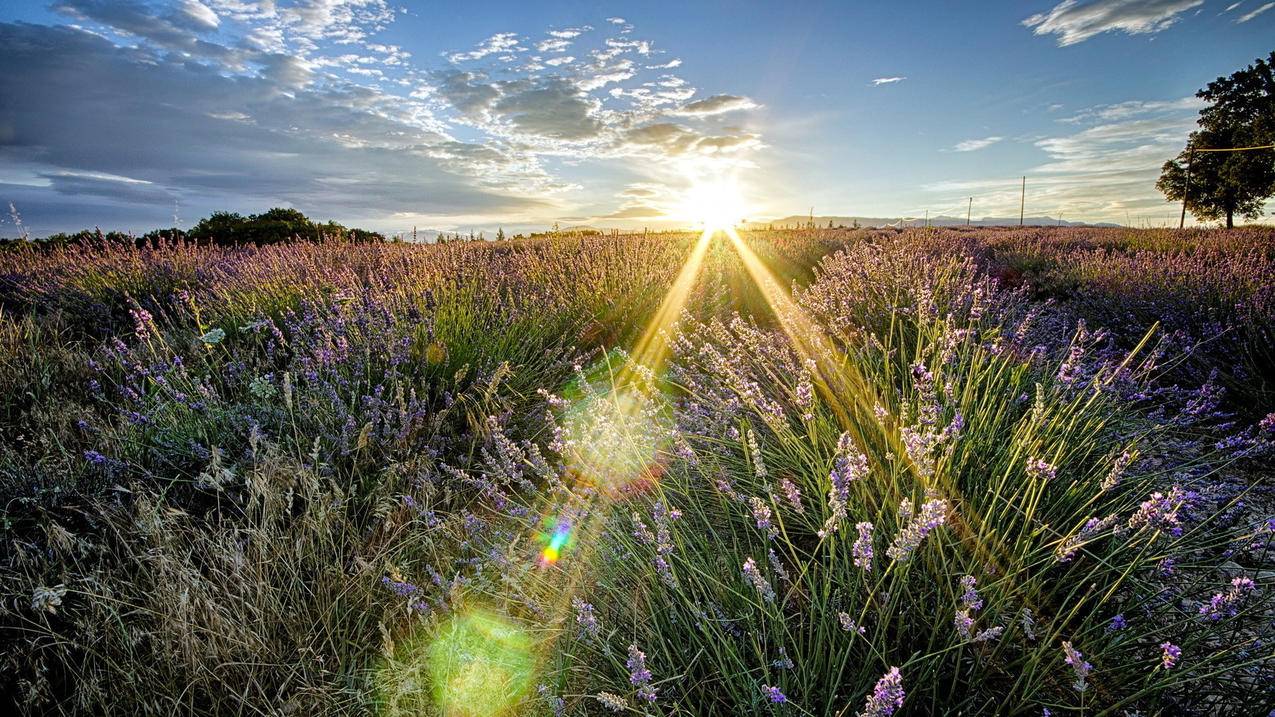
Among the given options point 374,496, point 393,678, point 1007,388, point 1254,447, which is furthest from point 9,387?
point 1254,447

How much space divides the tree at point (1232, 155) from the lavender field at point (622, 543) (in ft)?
127

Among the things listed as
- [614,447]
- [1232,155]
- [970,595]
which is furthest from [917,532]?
[1232,155]

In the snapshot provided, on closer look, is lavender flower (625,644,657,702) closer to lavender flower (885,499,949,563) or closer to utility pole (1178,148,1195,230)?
lavender flower (885,499,949,563)

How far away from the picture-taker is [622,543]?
5.65ft

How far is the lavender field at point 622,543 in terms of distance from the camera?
1.27m

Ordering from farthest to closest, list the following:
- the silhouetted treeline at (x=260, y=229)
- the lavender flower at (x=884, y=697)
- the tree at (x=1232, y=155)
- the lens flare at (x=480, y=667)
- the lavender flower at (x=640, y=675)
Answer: the tree at (x=1232, y=155) → the silhouetted treeline at (x=260, y=229) → the lens flare at (x=480, y=667) → the lavender flower at (x=640, y=675) → the lavender flower at (x=884, y=697)

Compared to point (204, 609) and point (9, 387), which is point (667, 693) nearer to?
point (204, 609)

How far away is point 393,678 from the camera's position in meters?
1.54

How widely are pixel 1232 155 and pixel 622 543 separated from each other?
44.8 meters

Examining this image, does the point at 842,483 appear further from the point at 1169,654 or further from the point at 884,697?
the point at 1169,654

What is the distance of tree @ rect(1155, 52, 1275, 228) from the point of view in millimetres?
28119

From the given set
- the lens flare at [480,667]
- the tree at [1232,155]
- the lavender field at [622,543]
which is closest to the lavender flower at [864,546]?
the lavender field at [622,543]

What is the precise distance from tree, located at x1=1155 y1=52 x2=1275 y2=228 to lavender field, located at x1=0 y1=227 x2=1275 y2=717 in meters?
38.8

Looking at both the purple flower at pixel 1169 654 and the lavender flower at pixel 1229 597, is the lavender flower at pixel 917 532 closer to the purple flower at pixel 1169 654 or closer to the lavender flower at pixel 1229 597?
the purple flower at pixel 1169 654
